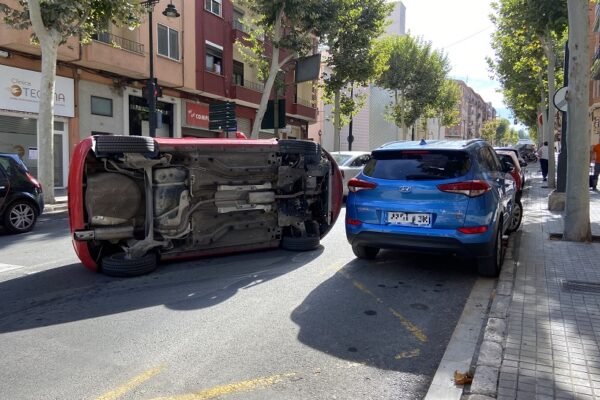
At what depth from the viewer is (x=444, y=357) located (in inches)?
143

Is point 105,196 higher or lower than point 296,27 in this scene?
lower

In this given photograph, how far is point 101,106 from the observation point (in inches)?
765

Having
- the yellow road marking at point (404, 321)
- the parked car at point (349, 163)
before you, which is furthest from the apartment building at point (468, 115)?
the yellow road marking at point (404, 321)

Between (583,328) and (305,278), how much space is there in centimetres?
291

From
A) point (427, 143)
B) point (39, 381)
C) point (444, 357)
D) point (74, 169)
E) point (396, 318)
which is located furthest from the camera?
point (427, 143)

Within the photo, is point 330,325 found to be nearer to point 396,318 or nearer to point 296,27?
point 396,318

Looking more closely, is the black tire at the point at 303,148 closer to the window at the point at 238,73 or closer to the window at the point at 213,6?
the window at the point at 213,6

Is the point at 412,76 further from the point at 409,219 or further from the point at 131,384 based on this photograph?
the point at 131,384

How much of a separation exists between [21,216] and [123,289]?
5.25 metres

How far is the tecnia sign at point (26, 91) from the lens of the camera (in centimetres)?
1591

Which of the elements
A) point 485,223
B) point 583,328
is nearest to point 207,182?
point 485,223

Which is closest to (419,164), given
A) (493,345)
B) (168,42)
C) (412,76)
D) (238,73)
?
(493,345)

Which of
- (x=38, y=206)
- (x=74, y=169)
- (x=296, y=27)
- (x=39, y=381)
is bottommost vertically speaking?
(x=39, y=381)

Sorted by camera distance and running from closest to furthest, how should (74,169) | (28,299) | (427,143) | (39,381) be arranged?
(39,381), (28,299), (74,169), (427,143)
